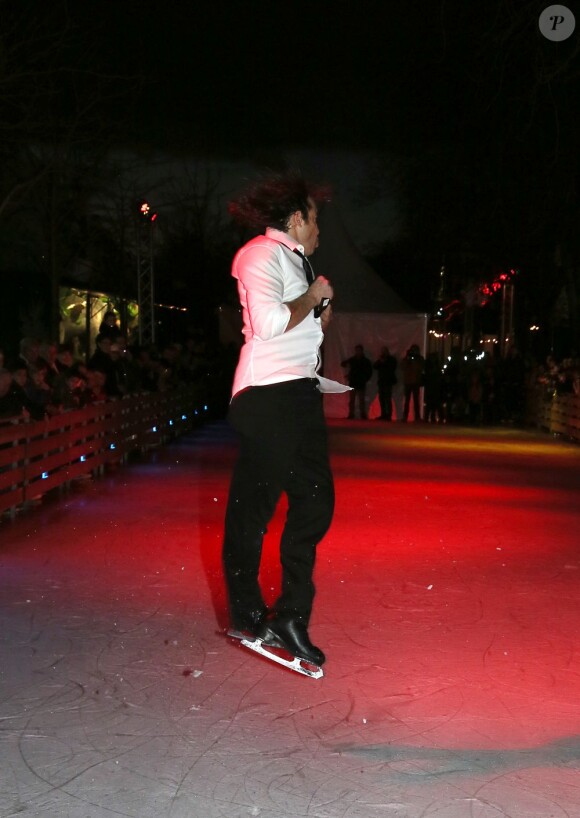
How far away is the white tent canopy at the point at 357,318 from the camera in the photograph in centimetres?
3130

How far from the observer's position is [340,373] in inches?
1259

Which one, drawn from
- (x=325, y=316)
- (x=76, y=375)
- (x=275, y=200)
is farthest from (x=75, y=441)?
(x=325, y=316)

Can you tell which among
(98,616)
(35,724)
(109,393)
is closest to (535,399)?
(109,393)

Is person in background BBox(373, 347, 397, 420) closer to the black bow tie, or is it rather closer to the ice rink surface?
the ice rink surface

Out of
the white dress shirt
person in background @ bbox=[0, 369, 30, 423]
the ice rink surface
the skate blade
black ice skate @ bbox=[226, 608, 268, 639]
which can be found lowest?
the ice rink surface

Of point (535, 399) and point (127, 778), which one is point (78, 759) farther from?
point (535, 399)

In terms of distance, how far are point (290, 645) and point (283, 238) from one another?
1.80 meters

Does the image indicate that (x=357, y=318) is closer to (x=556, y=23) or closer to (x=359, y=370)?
(x=359, y=370)

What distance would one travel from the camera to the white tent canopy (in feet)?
103

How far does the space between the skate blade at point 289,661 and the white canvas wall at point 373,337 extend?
25.3 m

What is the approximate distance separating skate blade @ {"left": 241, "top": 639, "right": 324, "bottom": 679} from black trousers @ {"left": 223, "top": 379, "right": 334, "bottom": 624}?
0.25 metres

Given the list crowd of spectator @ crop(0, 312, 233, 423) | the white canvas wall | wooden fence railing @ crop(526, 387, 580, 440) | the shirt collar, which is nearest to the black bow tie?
the shirt collar

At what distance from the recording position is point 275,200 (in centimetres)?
568

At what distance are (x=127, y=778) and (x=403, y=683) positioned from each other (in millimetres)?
1795
